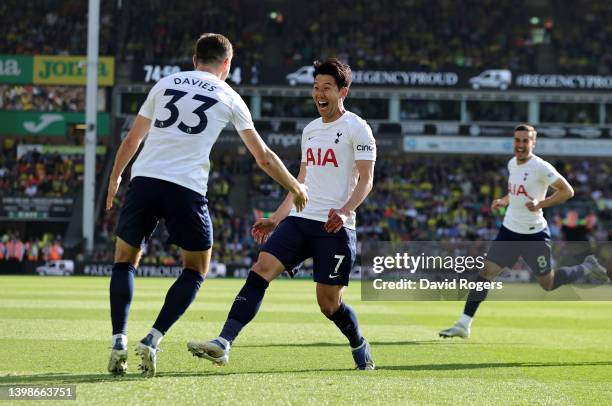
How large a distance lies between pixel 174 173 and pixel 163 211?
276 mm

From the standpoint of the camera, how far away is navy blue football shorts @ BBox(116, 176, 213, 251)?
6938 millimetres

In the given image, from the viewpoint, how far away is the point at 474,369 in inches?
332

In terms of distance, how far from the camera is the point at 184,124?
6.99 metres

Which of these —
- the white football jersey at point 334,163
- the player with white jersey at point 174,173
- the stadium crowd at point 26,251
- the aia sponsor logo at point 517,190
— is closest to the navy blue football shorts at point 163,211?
the player with white jersey at point 174,173

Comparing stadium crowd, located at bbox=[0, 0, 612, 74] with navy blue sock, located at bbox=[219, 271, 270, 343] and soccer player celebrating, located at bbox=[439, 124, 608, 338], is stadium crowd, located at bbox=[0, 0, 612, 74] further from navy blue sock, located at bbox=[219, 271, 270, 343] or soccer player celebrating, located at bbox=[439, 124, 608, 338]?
navy blue sock, located at bbox=[219, 271, 270, 343]

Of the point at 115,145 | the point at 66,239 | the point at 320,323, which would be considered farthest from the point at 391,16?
the point at 320,323

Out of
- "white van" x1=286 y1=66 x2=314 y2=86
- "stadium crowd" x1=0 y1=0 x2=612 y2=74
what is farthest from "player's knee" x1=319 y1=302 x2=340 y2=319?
"stadium crowd" x1=0 y1=0 x2=612 y2=74

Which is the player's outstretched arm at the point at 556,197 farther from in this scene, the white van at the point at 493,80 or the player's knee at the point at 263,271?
the white van at the point at 493,80

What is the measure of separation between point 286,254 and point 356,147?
38.3 inches

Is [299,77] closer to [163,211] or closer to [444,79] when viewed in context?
[444,79]

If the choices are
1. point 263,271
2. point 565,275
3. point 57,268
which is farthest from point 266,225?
point 57,268

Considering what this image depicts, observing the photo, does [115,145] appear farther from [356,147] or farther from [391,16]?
[356,147]

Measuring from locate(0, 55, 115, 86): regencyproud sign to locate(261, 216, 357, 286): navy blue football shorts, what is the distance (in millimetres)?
37947

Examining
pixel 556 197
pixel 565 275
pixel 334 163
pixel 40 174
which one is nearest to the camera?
pixel 334 163
